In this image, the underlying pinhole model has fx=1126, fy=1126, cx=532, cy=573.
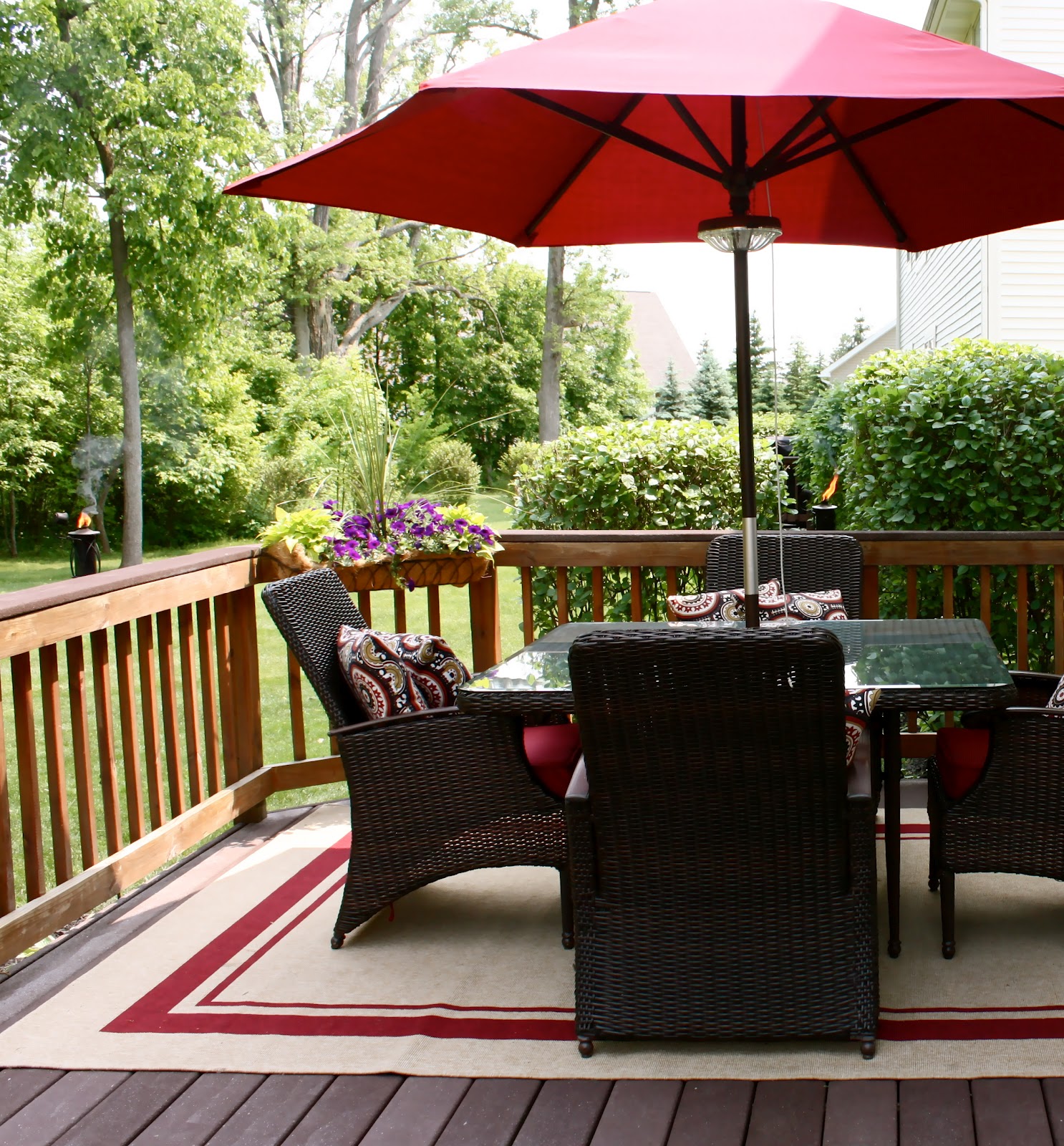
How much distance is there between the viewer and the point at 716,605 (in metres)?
3.54

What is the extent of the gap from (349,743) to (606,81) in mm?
1671

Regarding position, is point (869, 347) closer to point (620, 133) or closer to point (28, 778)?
point (620, 133)

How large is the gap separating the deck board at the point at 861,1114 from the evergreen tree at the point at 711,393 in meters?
23.5

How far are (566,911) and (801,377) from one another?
2550 cm

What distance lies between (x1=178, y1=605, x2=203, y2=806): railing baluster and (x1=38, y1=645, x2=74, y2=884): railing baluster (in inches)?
24.8

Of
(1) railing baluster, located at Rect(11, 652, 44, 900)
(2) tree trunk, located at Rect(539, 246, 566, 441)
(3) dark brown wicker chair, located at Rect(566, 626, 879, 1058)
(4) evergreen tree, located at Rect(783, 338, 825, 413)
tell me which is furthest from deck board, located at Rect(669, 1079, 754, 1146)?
(4) evergreen tree, located at Rect(783, 338, 825, 413)

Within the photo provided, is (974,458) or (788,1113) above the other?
(974,458)

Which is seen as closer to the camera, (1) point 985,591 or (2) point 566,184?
(2) point 566,184

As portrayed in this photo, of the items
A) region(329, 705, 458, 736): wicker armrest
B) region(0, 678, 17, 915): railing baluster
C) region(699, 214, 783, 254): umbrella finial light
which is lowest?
region(0, 678, 17, 915): railing baluster

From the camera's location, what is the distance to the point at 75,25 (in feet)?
49.5

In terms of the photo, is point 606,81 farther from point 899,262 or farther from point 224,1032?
point 899,262

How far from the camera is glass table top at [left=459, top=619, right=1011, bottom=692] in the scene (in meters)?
2.47

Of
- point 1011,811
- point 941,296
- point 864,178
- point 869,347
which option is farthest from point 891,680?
point 869,347

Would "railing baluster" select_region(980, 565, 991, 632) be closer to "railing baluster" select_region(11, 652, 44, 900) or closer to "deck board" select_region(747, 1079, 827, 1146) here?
"deck board" select_region(747, 1079, 827, 1146)
